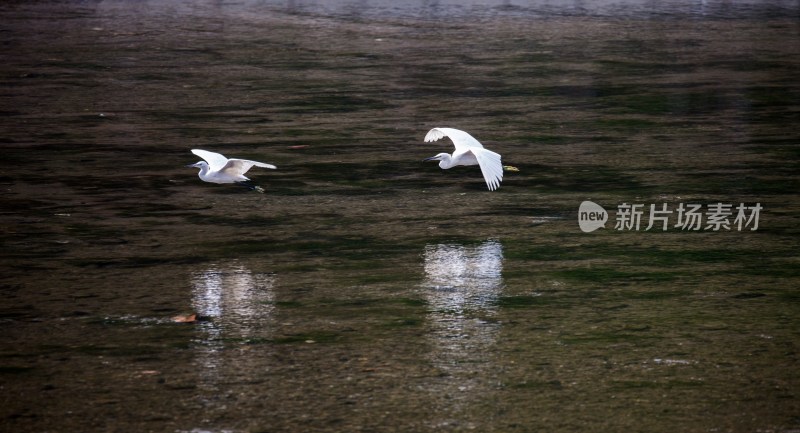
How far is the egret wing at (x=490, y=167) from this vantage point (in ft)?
24.7

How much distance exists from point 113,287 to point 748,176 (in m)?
4.12

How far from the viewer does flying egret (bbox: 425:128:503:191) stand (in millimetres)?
7590

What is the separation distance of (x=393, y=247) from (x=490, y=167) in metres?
1.28

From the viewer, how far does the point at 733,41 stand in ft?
47.7

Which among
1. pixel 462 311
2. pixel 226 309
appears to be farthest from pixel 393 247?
pixel 226 309

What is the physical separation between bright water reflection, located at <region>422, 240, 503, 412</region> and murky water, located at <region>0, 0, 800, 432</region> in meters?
0.02

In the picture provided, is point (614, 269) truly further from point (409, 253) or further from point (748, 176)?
point (748, 176)

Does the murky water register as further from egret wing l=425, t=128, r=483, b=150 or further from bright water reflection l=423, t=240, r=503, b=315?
egret wing l=425, t=128, r=483, b=150

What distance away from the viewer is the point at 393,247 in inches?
257

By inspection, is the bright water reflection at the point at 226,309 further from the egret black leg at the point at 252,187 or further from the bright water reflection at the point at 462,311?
the egret black leg at the point at 252,187

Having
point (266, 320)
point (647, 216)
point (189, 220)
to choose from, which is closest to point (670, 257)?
point (647, 216)

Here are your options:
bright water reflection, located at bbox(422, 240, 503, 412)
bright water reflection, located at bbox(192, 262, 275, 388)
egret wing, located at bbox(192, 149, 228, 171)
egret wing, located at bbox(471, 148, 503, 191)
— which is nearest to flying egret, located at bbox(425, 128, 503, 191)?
egret wing, located at bbox(471, 148, 503, 191)

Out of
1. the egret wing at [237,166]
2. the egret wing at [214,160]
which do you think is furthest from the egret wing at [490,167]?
the egret wing at [214,160]

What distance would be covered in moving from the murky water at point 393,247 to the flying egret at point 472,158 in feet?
0.53
